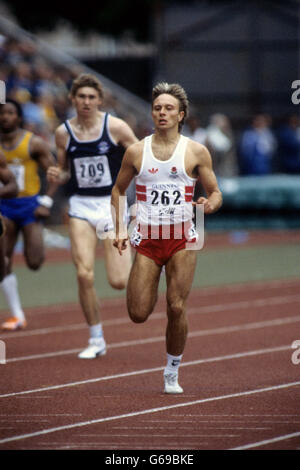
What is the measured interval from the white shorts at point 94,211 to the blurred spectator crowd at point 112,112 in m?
11.1

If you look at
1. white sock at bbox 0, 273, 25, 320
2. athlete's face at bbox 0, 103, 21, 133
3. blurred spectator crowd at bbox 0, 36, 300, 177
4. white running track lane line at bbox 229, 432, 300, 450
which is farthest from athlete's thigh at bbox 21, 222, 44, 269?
blurred spectator crowd at bbox 0, 36, 300, 177

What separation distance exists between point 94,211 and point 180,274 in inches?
80.3

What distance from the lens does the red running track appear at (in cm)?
614

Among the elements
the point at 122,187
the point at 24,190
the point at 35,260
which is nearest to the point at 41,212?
the point at 24,190

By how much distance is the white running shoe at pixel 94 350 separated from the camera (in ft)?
30.0

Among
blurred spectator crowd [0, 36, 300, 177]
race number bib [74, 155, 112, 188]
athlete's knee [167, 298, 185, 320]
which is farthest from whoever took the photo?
blurred spectator crowd [0, 36, 300, 177]

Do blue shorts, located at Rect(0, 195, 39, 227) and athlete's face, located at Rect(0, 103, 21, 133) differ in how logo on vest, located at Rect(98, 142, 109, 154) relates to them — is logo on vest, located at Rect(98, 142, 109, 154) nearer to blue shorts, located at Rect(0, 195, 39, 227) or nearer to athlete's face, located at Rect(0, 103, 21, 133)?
athlete's face, located at Rect(0, 103, 21, 133)

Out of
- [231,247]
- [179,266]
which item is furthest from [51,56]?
[179,266]

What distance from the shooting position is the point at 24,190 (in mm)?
10781

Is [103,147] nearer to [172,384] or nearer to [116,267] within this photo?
[116,267]

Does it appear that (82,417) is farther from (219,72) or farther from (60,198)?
(219,72)

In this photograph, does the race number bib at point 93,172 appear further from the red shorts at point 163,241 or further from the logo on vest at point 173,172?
the logo on vest at point 173,172
